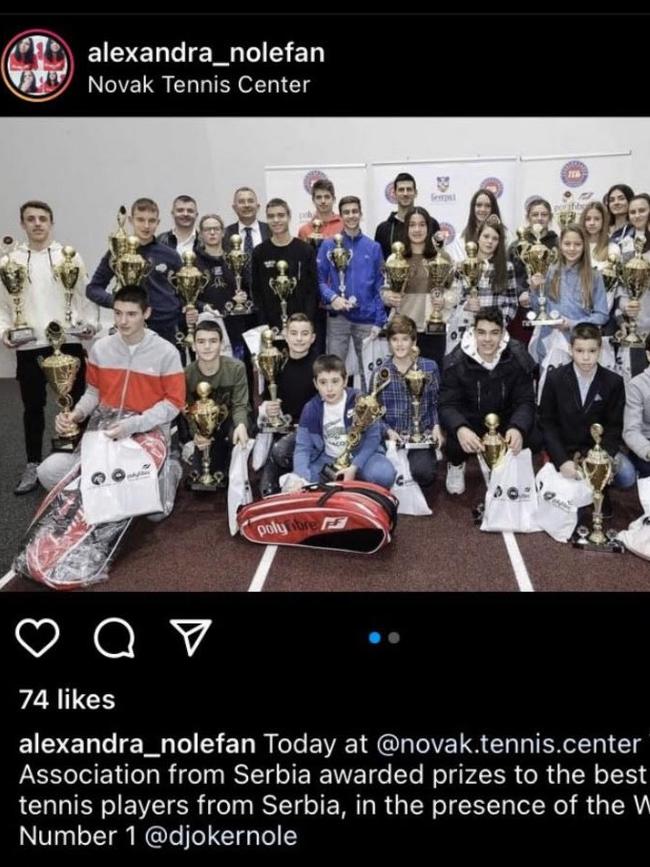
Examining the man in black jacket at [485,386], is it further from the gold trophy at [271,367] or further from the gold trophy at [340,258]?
the gold trophy at [340,258]

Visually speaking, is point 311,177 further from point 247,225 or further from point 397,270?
point 397,270

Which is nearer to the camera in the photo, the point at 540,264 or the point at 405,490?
the point at 405,490

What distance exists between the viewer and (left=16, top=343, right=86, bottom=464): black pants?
4066 mm

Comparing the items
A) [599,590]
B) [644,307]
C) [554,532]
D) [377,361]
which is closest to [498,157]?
[644,307]

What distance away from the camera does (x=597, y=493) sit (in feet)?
10.7

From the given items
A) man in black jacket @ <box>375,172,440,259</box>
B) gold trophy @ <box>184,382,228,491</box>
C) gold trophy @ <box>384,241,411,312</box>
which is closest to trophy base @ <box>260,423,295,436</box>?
gold trophy @ <box>184,382,228,491</box>

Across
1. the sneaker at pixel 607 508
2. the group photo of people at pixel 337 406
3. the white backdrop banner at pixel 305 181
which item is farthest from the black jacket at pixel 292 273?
the white backdrop banner at pixel 305 181

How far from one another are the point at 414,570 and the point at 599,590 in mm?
757

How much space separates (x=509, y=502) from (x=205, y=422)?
1.58m

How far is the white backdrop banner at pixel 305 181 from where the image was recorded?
23.8 ft

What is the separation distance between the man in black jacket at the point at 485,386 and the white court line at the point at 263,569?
1112 mm

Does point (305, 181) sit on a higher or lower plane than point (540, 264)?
higher

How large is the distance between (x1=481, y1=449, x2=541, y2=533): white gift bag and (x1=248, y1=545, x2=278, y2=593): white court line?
3.34ft
